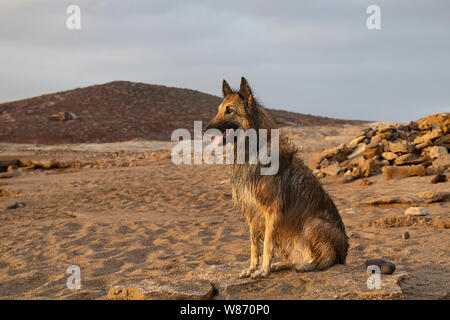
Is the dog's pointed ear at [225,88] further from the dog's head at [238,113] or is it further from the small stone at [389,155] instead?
the small stone at [389,155]

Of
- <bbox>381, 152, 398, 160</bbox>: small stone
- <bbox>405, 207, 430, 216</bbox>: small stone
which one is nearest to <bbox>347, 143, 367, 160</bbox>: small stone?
<bbox>381, 152, 398, 160</bbox>: small stone

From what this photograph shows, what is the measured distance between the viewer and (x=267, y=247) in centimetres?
426

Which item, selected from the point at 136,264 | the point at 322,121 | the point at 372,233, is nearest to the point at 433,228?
the point at 372,233

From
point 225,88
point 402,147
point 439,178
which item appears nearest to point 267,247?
point 225,88

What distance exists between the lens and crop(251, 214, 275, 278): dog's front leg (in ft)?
13.9

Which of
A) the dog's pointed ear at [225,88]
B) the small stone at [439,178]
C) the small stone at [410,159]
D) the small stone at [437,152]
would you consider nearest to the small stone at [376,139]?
the small stone at [410,159]

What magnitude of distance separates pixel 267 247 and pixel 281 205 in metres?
0.46

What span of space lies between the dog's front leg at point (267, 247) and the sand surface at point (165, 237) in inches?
4.1

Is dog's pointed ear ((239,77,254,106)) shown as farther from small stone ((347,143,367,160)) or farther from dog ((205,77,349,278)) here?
small stone ((347,143,367,160))

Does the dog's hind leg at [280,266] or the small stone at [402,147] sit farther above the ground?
the small stone at [402,147]

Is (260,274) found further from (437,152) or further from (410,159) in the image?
(437,152)

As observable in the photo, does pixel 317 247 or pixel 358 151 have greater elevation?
pixel 358 151

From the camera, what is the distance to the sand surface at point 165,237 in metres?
4.88
